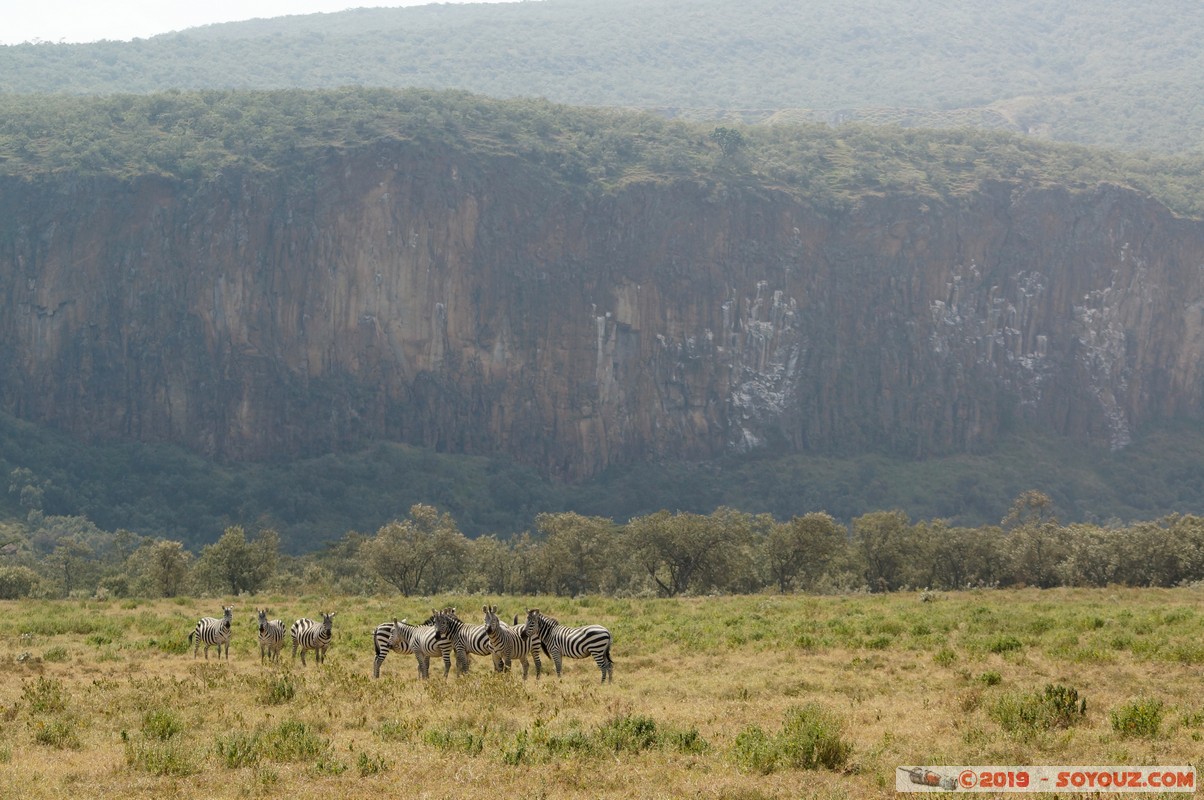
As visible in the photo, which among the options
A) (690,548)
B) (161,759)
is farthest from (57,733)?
(690,548)

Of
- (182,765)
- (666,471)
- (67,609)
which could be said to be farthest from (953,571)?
(666,471)

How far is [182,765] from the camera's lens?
18688 mm

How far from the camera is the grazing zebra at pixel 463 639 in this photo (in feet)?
89.2

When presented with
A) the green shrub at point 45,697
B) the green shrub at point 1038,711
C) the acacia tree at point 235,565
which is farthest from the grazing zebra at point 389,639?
the acacia tree at point 235,565

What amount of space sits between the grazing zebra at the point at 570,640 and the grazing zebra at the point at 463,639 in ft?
3.09

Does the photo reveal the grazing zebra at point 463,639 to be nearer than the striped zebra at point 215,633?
Yes

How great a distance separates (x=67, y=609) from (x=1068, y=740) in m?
34.2

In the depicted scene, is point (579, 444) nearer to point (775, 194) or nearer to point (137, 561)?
point (775, 194)

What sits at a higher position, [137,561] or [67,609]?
[67,609]

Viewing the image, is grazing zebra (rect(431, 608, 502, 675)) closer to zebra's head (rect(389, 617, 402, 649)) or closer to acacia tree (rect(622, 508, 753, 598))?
zebra's head (rect(389, 617, 402, 649))

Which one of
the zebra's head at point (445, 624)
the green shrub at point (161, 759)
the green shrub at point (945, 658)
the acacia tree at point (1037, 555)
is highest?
the green shrub at point (161, 759)

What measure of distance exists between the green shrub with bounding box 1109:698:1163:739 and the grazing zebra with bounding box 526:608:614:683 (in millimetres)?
9814

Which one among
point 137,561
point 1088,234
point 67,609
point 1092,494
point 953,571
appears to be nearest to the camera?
point 67,609

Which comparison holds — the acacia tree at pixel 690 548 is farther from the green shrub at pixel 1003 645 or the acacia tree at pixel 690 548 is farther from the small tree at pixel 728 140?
the small tree at pixel 728 140
